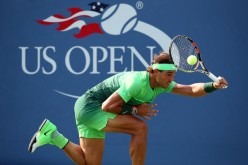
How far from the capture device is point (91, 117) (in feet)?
24.3

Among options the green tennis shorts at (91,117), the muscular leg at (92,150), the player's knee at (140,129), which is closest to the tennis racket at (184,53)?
the player's knee at (140,129)

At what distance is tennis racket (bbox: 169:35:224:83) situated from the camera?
700 centimetres

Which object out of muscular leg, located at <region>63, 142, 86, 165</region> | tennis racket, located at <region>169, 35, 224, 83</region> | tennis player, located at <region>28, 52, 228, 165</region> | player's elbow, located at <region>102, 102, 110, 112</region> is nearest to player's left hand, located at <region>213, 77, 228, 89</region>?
tennis player, located at <region>28, 52, 228, 165</region>

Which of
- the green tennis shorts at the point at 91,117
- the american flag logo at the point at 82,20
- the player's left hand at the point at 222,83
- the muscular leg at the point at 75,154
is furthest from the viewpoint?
the american flag logo at the point at 82,20

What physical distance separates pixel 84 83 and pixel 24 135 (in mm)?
901

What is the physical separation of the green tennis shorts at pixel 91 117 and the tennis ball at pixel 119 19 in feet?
5.99

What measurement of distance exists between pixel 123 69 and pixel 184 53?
1926 mm

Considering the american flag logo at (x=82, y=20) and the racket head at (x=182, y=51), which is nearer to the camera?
the racket head at (x=182, y=51)

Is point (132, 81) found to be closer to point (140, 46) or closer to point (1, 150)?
point (140, 46)

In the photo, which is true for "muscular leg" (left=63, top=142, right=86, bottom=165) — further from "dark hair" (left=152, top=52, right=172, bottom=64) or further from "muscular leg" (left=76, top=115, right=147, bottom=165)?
"dark hair" (left=152, top=52, right=172, bottom=64)

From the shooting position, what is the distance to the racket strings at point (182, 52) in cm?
706

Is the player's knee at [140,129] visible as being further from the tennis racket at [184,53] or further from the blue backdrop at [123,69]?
the blue backdrop at [123,69]

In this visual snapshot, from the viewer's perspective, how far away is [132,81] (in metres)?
7.02

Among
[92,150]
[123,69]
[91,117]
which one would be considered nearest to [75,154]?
[92,150]
